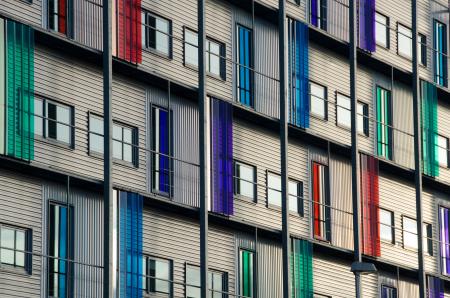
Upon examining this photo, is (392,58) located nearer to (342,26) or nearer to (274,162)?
(342,26)

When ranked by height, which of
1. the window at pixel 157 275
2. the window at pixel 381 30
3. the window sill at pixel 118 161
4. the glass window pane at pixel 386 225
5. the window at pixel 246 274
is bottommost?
the window at pixel 157 275

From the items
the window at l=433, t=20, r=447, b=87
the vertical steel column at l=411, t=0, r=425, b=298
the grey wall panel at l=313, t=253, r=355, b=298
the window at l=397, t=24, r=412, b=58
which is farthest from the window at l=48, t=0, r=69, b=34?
Answer: the window at l=433, t=20, r=447, b=87

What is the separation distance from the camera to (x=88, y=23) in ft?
155

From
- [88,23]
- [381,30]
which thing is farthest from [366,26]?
[88,23]

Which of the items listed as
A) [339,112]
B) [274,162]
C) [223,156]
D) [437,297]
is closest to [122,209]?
[223,156]

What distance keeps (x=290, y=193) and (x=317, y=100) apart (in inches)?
162

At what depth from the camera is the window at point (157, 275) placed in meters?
48.9

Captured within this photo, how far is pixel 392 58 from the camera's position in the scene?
6356cm

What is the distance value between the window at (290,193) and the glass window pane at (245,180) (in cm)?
92

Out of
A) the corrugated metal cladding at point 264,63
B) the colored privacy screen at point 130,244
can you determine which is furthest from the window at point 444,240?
the colored privacy screen at point 130,244

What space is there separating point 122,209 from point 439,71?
72.9ft

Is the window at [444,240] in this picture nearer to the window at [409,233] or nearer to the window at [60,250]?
the window at [409,233]

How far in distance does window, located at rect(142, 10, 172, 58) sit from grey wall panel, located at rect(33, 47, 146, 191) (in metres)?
1.81

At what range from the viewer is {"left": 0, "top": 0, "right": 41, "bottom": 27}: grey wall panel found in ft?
147
